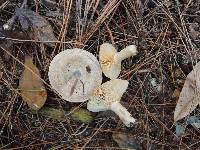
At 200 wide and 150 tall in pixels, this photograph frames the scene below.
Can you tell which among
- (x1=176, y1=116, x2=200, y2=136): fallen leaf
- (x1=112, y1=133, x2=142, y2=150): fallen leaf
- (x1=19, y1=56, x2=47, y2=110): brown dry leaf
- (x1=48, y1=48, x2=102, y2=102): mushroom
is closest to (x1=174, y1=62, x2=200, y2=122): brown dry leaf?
(x1=176, y1=116, x2=200, y2=136): fallen leaf

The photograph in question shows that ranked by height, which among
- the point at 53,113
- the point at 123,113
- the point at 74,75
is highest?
the point at 74,75

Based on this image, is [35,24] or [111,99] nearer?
[111,99]

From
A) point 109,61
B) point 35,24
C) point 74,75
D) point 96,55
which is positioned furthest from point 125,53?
point 35,24

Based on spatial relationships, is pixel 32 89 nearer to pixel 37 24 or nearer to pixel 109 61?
pixel 37 24

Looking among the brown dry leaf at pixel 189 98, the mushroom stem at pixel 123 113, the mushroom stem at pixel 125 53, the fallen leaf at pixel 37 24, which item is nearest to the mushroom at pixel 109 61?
the mushroom stem at pixel 125 53

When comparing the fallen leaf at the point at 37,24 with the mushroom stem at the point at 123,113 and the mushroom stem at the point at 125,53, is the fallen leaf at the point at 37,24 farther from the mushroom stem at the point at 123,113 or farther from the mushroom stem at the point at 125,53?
the mushroom stem at the point at 123,113

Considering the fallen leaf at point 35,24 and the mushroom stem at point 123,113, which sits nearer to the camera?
the mushroom stem at point 123,113

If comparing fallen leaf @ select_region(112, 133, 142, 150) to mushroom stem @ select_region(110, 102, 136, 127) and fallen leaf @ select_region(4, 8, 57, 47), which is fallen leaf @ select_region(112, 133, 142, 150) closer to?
mushroom stem @ select_region(110, 102, 136, 127)
